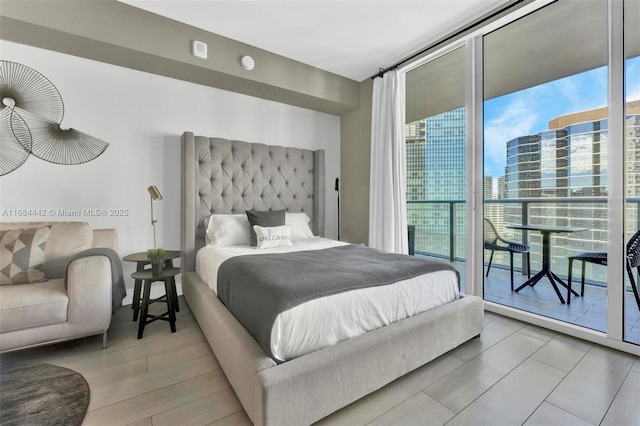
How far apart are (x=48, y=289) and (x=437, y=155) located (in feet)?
11.8

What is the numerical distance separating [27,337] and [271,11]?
9.90ft

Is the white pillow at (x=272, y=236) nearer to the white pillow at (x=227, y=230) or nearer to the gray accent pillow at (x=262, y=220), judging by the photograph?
the gray accent pillow at (x=262, y=220)

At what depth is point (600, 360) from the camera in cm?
181

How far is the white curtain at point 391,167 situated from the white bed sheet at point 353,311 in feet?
4.32

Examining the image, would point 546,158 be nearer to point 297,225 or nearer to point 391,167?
point 391,167

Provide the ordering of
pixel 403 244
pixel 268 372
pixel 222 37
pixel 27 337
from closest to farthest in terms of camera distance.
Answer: pixel 268 372 < pixel 27 337 < pixel 222 37 < pixel 403 244

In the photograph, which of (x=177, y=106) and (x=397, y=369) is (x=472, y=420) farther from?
(x=177, y=106)

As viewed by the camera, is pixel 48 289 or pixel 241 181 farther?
pixel 241 181

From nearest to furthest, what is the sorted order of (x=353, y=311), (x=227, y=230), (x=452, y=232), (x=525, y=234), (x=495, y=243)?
(x=353, y=311), (x=525, y=234), (x=495, y=243), (x=227, y=230), (x=452, y=232)

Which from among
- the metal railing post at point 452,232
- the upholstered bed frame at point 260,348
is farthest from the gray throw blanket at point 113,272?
the metal railing post at point 452,232

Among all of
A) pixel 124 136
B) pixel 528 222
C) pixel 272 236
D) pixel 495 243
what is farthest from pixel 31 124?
pixel 528 222

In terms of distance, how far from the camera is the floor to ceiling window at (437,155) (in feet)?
9.58

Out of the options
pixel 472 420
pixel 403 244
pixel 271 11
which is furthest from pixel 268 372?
pixel 271 11

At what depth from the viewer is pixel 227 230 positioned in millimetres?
2896
